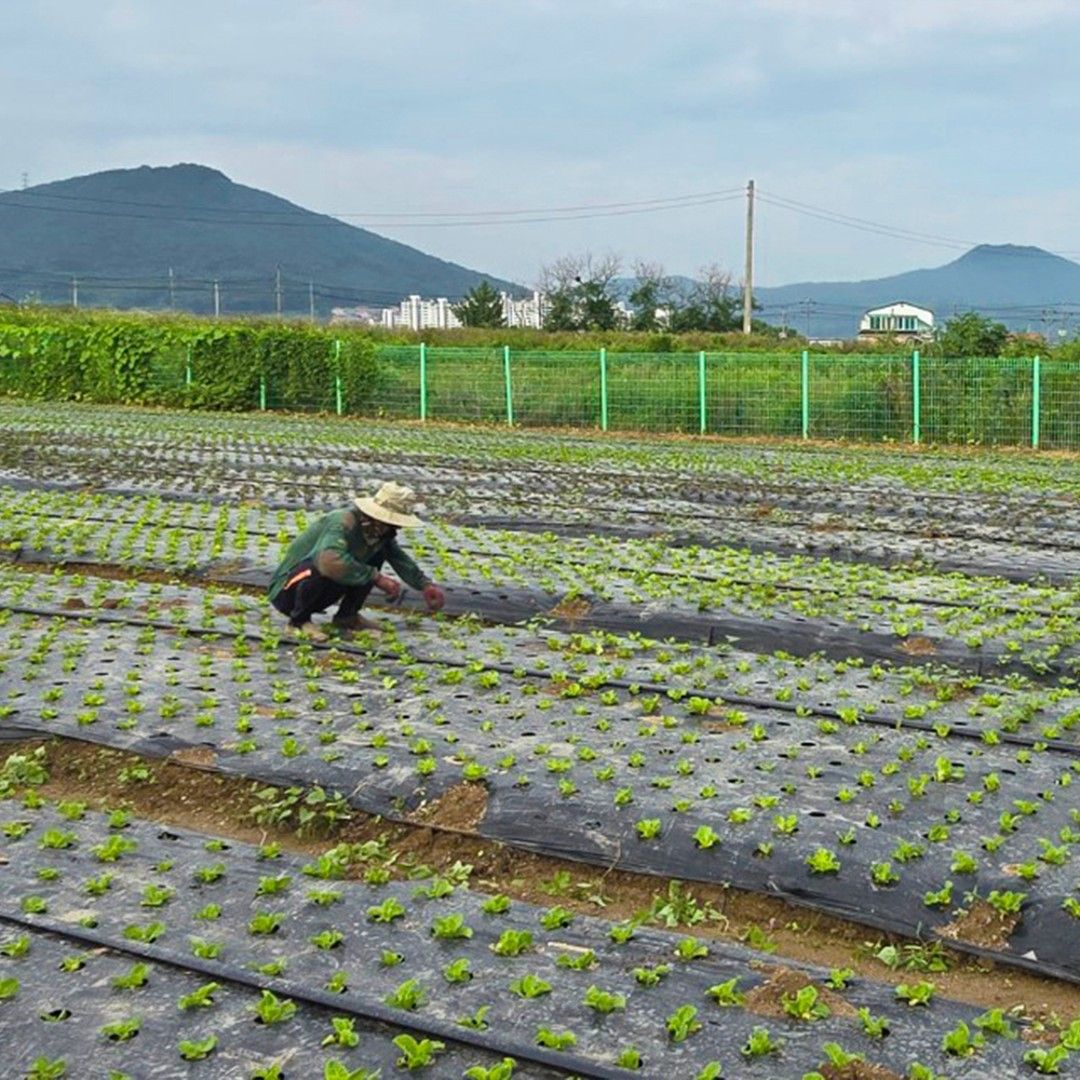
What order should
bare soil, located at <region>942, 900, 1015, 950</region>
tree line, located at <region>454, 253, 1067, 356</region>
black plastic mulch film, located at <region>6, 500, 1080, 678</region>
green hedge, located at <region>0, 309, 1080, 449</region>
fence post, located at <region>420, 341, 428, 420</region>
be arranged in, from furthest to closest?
tree line, located at <region>454, 253, 1067, 356</region>
fence post, located at <region>420, 341, 428, 420</region>
green hedge, located at <region>0, 309, 1080, 449</region>
black plastic mulch film, located at <region>6, 500, 1080, 678</region>
bare soil, located at <region>942, 900, 1015, 950</region>

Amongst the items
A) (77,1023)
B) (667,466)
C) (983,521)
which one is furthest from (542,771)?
(667,466)

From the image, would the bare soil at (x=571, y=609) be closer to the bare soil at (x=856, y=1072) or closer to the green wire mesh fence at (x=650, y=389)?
the bare soil at (x=856, y=1072)

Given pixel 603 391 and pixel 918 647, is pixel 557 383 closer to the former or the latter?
pixel 603 391

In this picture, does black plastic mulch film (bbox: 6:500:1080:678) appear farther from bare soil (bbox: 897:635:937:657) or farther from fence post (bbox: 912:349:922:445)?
fence post (bbox: 912:349:922:445)

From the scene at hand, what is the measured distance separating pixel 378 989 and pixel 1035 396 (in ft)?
65.2

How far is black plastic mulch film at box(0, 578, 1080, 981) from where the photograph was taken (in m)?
4.71

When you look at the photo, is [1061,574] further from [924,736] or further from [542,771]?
[542,771]

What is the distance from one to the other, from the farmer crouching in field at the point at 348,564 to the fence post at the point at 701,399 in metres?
16.2

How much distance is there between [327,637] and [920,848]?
12.7 ft

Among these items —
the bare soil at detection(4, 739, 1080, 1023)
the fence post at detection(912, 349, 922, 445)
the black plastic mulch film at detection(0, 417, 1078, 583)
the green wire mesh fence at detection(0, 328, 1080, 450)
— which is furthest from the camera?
the fence post at detection(912, 349, 922, 445)

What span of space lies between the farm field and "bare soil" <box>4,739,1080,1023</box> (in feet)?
0.05

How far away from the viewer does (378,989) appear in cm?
387

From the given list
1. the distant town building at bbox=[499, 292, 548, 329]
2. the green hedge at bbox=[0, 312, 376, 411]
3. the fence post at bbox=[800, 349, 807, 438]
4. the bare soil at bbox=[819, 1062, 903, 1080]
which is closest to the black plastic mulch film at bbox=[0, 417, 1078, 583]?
the fence post at bbox=[800, 349, 807, 438]

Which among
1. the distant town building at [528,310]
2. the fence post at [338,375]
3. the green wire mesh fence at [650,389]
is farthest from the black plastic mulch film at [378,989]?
the distant town building at [528,310]
